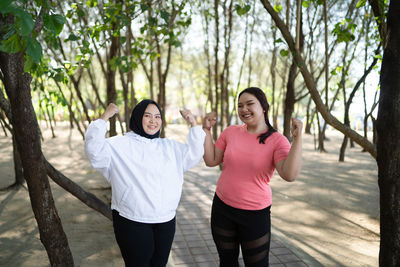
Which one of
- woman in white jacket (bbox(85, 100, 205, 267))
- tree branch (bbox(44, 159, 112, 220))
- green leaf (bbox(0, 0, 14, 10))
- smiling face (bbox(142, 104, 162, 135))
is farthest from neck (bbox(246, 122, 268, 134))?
tree branch (bbox(44, 159, 112, 220))

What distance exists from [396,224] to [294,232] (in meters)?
2.16

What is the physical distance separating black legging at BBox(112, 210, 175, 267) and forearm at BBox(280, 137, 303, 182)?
0.75 m

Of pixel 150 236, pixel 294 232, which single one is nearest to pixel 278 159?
pixel 150 236

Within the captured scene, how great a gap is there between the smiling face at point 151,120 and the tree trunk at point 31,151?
97 cm

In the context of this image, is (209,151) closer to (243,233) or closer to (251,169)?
(251,169)

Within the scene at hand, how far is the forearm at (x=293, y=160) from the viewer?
1.79m

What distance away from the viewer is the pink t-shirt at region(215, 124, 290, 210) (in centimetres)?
196

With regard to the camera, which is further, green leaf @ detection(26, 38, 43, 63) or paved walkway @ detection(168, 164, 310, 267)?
paved walkway @ detection(168, 164, 310, 267)

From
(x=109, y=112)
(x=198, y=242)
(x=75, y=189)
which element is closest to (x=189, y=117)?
(x=109, y=112)

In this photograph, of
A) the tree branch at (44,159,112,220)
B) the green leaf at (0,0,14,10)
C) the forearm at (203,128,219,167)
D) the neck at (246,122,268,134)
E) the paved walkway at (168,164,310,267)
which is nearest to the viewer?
the green leaf at (0,0,14,10)

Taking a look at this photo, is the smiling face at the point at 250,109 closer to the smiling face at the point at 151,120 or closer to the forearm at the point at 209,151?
the forearm at the point at 209,151

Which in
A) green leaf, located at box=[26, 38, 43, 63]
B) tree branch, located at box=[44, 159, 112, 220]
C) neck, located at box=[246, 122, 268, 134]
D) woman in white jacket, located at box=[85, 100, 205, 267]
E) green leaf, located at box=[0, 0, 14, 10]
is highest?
green leaf, located at box=[0, 0, 14, 10]

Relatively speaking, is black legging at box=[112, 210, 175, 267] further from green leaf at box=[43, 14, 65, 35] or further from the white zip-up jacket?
green leaf at box=[43, 14, 65, 35]

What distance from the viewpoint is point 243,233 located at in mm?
1996
